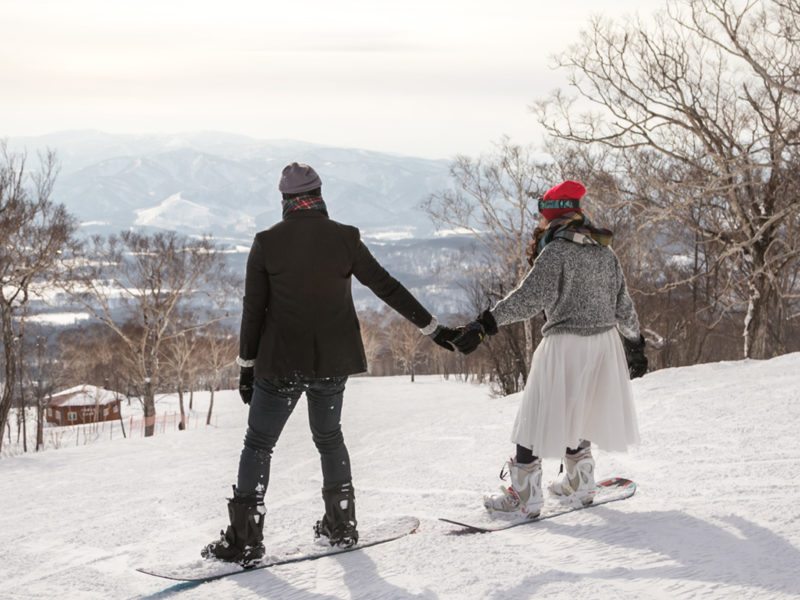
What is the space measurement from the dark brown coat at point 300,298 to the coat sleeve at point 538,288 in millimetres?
847

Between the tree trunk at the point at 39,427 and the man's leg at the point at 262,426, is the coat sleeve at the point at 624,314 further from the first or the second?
the tree trunk at the point at 39,427

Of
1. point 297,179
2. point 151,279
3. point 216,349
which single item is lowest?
point 216,349

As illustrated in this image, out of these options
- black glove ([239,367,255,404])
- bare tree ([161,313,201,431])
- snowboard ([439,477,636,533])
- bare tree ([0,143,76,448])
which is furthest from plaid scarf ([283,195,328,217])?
bare tree ([161,313,201,431])

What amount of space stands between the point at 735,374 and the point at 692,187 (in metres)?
8.22

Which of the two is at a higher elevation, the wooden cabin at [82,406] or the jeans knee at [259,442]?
the jeans knee at [259,442]

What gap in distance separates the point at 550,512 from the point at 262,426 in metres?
1.64

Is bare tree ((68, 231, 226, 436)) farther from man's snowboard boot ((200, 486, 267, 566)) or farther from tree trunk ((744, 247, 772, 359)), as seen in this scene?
man's snowboard boot ((200, 486, 267, 566))

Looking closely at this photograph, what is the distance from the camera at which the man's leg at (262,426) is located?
377cm

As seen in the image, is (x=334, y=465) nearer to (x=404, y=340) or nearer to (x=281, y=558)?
(x=281, y=558)

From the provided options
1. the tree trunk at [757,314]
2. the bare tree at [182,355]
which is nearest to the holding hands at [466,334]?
the tree trunk at [757,314]

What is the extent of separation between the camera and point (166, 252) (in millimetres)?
29641

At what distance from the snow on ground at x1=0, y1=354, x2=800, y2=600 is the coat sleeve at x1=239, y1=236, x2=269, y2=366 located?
1.05m

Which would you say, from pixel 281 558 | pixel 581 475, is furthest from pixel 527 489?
pixel 281 558

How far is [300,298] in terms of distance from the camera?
12.1 feet
